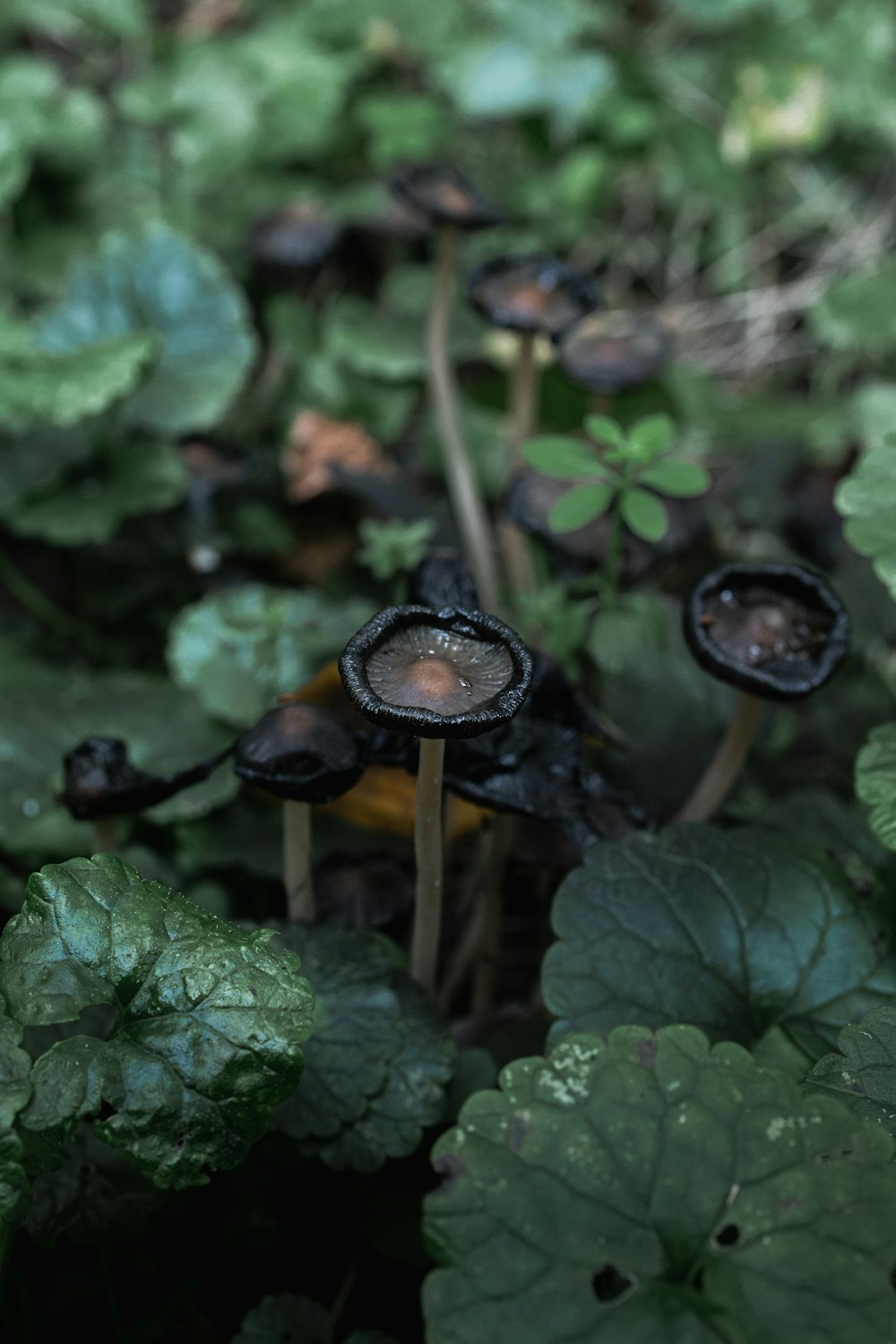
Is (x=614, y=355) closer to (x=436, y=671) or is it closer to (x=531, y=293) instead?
(x=531, y=293)

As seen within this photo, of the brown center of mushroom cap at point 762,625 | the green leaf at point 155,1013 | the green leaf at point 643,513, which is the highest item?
the green leaf at point 643,513

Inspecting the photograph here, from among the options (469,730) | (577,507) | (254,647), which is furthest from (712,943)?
(254,647)

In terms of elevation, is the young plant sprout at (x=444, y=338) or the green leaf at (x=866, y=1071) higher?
the young plant sprout at (x=444, y=338)

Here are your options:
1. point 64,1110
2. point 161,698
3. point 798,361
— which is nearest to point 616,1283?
point 64,1110

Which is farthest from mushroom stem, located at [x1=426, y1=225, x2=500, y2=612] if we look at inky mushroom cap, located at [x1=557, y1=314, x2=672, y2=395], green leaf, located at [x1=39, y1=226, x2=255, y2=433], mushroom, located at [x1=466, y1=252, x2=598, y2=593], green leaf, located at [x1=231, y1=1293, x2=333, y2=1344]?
green leaf, located at [x1=231, y1=1293, x2=333, y2=1344]

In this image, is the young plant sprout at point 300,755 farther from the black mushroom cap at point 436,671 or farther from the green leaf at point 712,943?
the green leaf at point 712,943

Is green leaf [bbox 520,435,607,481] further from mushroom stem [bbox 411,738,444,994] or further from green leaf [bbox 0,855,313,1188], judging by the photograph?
green leaf [bbox 0,855,313,1188]

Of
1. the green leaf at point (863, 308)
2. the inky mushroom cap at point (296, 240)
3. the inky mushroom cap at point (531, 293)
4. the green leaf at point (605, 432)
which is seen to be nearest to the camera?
the green leaf at point (605, 432)

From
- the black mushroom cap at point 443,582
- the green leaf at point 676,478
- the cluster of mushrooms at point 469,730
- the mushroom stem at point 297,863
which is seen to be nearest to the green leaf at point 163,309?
the cluster of mushrooms at point 469,730
